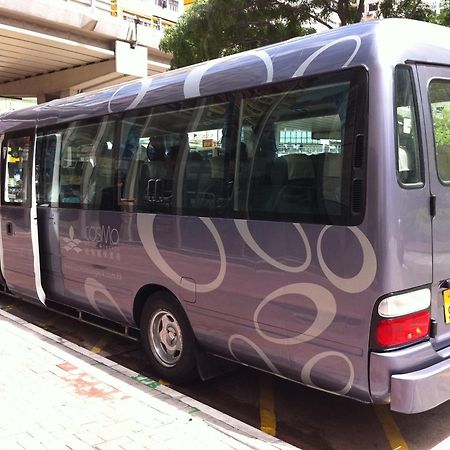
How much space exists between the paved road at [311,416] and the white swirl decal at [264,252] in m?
1.25

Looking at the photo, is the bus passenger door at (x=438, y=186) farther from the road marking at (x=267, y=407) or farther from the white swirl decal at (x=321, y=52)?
the road marking at (x=267, y=407)

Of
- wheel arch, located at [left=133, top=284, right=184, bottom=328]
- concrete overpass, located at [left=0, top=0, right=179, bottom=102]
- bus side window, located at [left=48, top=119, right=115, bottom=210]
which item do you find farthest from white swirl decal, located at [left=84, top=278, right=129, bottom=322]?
concrete overpass, located at [left=0, top=0, right=179, bottom=102]

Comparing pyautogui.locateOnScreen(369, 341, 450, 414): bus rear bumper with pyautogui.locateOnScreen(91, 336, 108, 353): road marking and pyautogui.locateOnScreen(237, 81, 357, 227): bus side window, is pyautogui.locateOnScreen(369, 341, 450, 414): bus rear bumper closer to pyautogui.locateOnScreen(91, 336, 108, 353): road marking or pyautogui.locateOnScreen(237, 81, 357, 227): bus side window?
pyautogui.locateOnScreen(237, 81, 357, 227): bus side window

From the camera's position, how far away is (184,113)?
4.41 metres

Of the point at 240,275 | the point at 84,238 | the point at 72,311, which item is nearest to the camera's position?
the point at 240,275

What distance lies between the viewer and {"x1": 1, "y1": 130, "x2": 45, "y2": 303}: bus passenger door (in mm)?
6430

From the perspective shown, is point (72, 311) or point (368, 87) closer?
point (368, 87)

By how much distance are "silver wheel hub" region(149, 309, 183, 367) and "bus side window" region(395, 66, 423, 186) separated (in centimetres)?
231

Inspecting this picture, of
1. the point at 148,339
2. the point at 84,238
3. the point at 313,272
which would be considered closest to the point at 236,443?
the point at 313,272

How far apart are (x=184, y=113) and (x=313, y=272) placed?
181 centimetres

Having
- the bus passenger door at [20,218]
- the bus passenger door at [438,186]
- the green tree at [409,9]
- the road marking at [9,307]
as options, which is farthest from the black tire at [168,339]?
the green tree at [409,9]

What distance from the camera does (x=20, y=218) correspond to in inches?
261

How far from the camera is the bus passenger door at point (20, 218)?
21.1ft

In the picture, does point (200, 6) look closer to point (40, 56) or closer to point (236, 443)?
point (236, 443)
